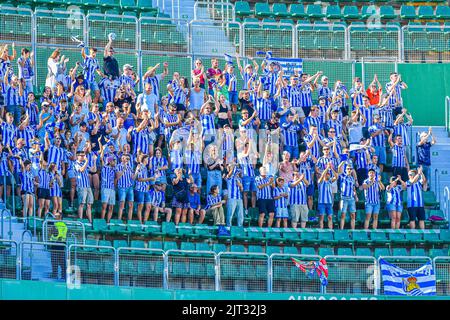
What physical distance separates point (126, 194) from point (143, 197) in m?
0.41

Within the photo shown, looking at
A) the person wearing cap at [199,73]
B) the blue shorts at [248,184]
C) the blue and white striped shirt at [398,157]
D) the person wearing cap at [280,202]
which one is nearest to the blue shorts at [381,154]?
the blue and white striped shirt at [398,157]

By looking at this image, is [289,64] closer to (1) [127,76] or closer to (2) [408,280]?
(1) [127,76]

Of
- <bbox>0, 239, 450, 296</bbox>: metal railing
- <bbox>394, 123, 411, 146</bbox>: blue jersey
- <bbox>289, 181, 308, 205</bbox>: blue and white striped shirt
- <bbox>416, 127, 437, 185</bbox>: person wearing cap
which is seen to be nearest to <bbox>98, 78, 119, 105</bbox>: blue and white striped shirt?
<bbox>289, 181, 308, 205</bbox>: blue and white striped shirt

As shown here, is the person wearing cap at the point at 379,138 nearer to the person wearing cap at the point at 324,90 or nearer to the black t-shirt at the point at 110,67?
the person wearing cap at the point at 324,90

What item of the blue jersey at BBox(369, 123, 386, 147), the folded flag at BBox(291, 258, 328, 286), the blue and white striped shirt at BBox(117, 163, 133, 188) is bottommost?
the folded flag at BBox(291, 258, 328, 286)

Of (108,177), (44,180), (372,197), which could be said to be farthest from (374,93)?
(44,180)

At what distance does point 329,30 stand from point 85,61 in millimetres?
8044

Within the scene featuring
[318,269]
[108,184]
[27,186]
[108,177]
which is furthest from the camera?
[108,177]

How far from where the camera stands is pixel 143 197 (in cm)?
3488

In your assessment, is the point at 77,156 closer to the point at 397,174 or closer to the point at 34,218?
the point at 34,218

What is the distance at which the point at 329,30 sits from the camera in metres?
42.2

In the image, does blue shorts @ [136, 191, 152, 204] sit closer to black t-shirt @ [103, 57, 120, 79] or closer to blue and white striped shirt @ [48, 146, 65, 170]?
blue and white striped shirt @ [48, 146, 65, 170]

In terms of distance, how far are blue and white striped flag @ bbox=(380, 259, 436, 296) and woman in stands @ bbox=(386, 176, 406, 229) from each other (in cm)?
475

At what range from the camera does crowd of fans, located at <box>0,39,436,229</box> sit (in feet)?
113
